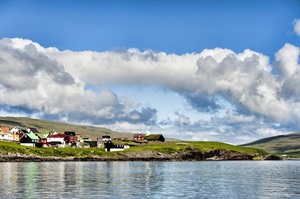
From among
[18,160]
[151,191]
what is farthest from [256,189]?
[18,160]

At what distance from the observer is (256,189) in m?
70.6

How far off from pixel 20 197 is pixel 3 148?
462 ft

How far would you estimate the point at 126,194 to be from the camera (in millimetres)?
59594

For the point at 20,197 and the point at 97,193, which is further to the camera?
the point at 97,193

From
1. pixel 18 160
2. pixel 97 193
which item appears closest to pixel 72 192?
pixel 97 193

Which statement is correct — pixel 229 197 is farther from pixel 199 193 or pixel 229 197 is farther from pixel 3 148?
pixel 3 148

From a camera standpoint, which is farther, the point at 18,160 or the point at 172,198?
the point at 18,160

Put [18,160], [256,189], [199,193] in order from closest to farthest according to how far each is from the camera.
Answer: [199,193], [256,189], [18,160]

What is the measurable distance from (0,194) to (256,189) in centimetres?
4062

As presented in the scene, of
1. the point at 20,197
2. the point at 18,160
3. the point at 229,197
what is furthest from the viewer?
the point at 18,160

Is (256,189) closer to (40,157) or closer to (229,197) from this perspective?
(229,197)

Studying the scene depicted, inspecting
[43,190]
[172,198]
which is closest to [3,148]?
[43,190]

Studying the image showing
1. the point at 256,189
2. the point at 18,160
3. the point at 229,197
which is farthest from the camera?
the point at 18,160

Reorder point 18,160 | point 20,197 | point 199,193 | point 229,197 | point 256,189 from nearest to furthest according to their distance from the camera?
1. point 20,197
2. point 229,197
3. point 199,193
4. point 256,189
5. point 18,160
